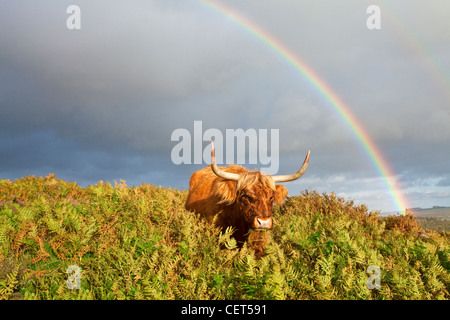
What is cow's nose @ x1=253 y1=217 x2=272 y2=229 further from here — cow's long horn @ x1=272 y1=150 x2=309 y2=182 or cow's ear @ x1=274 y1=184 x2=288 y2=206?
cow's long horn @ x1=272 y1=150 x2=309 y2=182

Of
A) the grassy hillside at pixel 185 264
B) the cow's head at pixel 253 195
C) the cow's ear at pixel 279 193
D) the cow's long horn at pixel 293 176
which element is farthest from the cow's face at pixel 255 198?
the grassy hillside at pixel 185 264

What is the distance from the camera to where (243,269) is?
3992 mm

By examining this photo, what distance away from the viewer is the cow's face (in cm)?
624

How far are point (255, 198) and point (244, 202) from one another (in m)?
0.29

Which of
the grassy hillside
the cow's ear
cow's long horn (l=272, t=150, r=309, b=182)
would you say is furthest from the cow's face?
the grassy hillside

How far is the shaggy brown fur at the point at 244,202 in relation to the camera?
640 cm

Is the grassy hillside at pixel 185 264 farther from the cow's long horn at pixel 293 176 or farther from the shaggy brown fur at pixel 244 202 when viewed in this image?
the cow's long horn at pixel 293 176

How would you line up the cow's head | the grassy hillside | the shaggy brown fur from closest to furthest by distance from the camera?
the grassy hillside < the cow's head < the shaggy brown fur

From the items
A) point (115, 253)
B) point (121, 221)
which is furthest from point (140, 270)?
point (121, 221)

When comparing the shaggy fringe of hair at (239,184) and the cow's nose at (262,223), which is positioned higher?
the shaggy fringe of hair at (239,184)

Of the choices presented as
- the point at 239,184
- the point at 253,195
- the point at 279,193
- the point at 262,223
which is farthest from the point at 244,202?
the point at 279,193

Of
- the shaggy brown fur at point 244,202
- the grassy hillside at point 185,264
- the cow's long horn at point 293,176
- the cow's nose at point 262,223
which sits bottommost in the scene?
the grassy hillside at point 185,264
